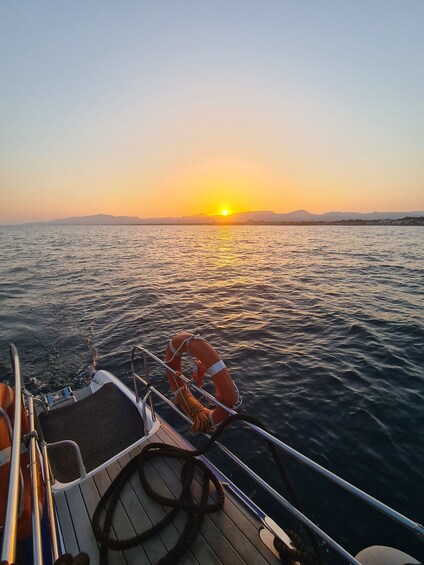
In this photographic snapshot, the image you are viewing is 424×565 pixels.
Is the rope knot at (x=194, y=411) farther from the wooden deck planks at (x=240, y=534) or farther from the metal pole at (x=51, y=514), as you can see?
the metal pole at (x=51, y=514)

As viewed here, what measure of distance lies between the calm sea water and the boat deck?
201 centimetres

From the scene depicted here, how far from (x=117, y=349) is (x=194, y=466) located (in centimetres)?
647

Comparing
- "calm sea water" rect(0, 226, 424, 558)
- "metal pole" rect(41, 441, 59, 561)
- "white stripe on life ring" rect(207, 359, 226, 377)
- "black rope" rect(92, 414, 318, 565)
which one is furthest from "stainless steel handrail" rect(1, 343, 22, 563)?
"calm sea water" rect(0, 226, 424, 558)

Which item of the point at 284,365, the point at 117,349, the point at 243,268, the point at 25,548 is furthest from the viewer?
the point at 243,268

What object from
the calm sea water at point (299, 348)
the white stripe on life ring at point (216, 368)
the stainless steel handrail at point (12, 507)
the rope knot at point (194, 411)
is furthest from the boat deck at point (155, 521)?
the calm sea water at point (299, 348)

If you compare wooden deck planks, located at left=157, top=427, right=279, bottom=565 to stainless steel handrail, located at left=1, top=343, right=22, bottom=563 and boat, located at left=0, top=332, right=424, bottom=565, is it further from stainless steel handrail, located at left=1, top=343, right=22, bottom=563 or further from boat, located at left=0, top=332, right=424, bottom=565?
stainless steel handrail, located at left=1, top=343, right=22, bottom=563

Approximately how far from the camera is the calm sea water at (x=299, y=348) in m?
4.65

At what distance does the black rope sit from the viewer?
256 cm

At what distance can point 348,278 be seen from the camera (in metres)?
18.1

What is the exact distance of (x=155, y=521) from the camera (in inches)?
110

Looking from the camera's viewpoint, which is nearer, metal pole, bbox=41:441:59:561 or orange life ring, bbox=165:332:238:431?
metal pole, bbox=41:441:59:561

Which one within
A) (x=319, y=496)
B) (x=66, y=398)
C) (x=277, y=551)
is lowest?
(x=319, y=496)

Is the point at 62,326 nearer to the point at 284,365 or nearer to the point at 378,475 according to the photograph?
the point at 284,365

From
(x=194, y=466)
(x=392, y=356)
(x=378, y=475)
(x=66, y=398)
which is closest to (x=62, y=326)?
(x=66, y=398)
